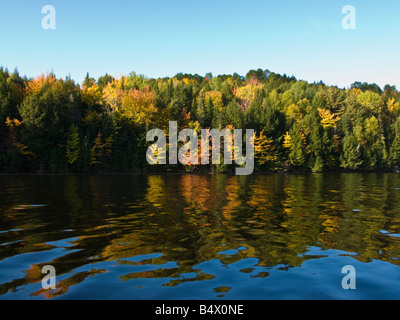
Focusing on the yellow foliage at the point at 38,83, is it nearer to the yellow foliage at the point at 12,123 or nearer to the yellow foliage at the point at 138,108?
the yellow foliage at the point at 12,123

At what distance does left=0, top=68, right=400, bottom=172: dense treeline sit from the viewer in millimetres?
66500

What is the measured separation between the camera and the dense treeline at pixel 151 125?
218 feet

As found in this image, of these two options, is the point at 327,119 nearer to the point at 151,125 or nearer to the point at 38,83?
the point at 151,125

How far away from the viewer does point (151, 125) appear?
78.6 metres

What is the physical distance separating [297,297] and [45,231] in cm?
980

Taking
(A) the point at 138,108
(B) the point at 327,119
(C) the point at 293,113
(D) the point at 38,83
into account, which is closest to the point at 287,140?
(C) the point at 293,113

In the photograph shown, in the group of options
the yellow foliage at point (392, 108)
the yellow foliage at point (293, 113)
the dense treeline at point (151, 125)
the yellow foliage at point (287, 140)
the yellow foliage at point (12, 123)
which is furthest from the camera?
the yellow foliage at point (392, 108)

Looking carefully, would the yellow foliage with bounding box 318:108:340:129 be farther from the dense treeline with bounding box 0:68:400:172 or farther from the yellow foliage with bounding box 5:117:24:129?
the yellow foliage with bounding box 5:117:24:129

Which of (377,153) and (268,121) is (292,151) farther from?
(377,153)

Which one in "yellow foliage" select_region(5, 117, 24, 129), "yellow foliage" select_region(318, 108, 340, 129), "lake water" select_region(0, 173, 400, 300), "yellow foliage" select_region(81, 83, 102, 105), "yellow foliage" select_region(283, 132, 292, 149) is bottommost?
"lake water" select_region(0, 173, 400, 300)

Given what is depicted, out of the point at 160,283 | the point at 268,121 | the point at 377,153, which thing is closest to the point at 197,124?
the point at 268,121

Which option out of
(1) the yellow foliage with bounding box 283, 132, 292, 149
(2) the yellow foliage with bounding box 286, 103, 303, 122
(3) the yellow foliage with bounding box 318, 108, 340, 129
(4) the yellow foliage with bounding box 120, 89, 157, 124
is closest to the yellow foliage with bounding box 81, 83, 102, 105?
(4) the yellow foliage with bounding box 120, 89, 157, 124

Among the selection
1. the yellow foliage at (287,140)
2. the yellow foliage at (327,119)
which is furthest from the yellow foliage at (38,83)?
the yellow foliage at (327,119)

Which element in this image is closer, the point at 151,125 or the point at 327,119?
the point at 151,125
